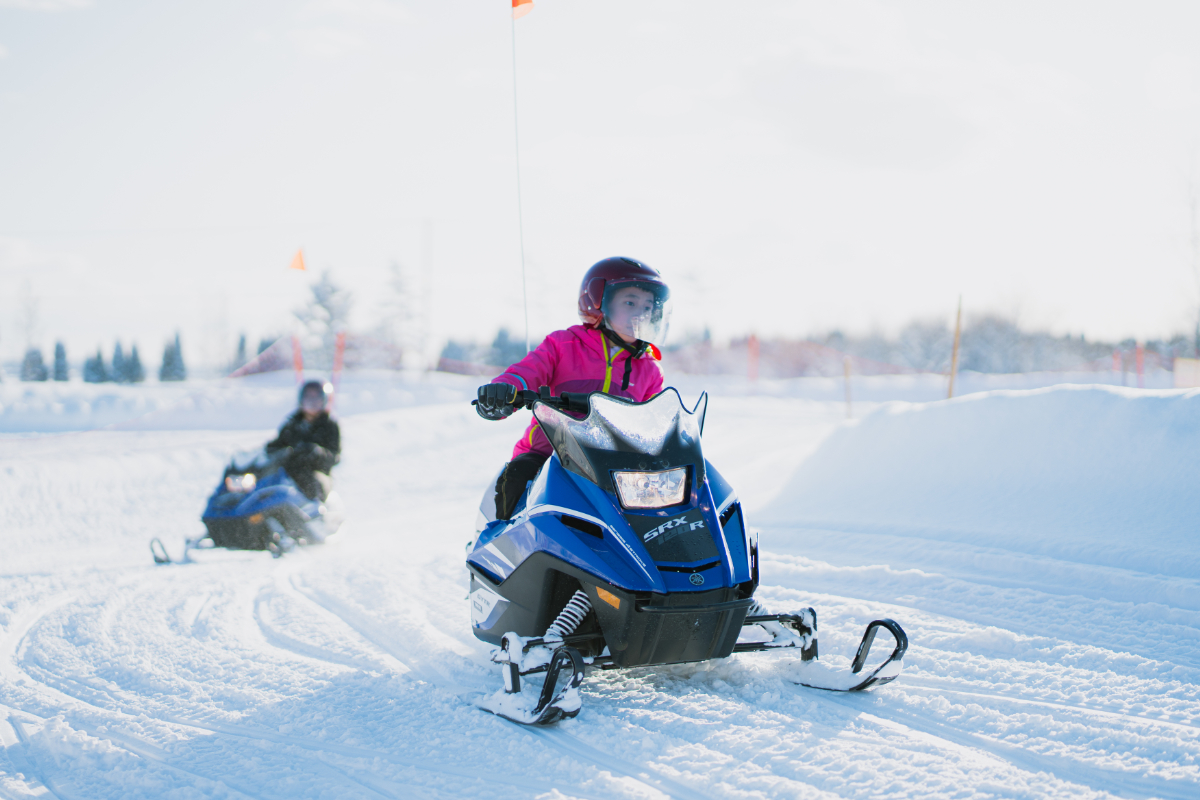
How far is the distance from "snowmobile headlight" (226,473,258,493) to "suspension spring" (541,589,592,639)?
5084 millimetres

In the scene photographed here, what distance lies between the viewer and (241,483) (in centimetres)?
724

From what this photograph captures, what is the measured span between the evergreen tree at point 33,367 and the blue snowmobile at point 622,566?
52722mm

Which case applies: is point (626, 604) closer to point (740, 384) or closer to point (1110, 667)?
point (1110, 667)

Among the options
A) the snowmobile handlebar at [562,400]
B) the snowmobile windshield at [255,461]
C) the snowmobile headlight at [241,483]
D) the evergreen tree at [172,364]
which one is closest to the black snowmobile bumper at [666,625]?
the snowmobile handlebar at [562,400]

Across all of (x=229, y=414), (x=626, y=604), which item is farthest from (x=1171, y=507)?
(x=229, y=414)

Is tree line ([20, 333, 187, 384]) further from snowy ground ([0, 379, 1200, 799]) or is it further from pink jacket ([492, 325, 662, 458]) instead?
pink jacket ([492, 325, 662, 458])

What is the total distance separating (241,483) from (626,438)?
538cm

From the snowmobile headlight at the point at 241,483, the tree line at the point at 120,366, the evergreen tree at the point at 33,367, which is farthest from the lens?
the tree line at the point at 120,366

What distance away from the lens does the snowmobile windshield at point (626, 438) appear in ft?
9.70

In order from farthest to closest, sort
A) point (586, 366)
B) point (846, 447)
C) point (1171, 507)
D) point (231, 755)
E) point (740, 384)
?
point (740, 384), point (846, 447), point (1171, 507), point (586, 366), point (231, 755)

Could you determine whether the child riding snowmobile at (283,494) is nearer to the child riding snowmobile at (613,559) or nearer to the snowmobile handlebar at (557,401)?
the child riding snowmobile at (613,559)

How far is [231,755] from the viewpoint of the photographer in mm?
2602

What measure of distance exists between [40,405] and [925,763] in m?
24.7

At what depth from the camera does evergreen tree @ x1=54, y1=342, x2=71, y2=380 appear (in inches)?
2080
